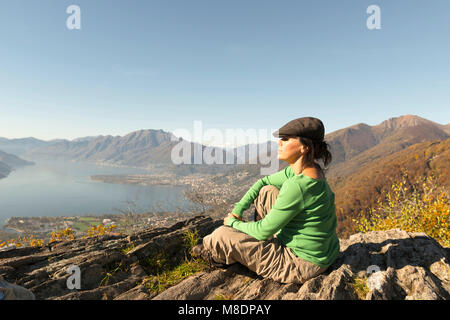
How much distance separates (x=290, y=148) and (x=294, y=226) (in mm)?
1310

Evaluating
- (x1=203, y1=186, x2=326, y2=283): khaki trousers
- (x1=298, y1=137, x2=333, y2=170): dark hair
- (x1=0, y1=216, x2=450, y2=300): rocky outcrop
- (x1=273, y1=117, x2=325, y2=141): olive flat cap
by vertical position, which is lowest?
(x1=0, y1=216, x2=450, y2=300): rocky outcrop

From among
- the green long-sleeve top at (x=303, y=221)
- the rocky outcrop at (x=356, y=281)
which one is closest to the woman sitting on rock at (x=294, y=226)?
the green long-sleeve top at (x=303, y=221)

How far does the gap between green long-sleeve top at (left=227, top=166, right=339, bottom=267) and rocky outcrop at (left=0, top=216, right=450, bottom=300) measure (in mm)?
512

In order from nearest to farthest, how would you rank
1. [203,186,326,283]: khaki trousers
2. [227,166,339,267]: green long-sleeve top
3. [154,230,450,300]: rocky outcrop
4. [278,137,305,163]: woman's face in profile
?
[227,166,339,267]: green long-sleeve top < [154,230,450,300]: rocky outcrop < [278,137,305,163]: woman's face in profile < [203,186,326,283]: khaki trousers

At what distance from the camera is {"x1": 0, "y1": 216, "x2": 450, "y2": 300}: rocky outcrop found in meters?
3.26

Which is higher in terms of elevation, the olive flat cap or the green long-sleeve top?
the olive flat cap

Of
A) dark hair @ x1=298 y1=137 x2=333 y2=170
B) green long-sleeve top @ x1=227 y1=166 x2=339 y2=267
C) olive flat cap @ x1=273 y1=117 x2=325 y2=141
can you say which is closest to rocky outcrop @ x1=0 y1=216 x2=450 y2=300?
green long-sleeve top @ x1=227 y1=166 x2=339 y2=267

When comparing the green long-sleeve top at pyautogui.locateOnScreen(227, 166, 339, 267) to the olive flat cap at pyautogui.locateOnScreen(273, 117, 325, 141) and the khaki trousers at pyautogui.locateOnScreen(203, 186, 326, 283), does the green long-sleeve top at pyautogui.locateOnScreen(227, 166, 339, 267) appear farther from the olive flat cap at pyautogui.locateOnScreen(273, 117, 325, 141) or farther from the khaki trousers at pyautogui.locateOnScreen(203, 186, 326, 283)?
the olive flat cap at pyautogui.locateOnScreen(273, 117, 325, 141)

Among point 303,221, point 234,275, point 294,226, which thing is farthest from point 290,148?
point 234,275

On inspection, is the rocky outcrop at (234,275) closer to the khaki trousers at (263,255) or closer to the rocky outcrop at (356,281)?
the rocky outcrop at (356,281)

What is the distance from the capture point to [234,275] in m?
3.96

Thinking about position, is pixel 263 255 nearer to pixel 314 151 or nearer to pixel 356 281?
pixel 356 281

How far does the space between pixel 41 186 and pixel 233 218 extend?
23257 centimetres
